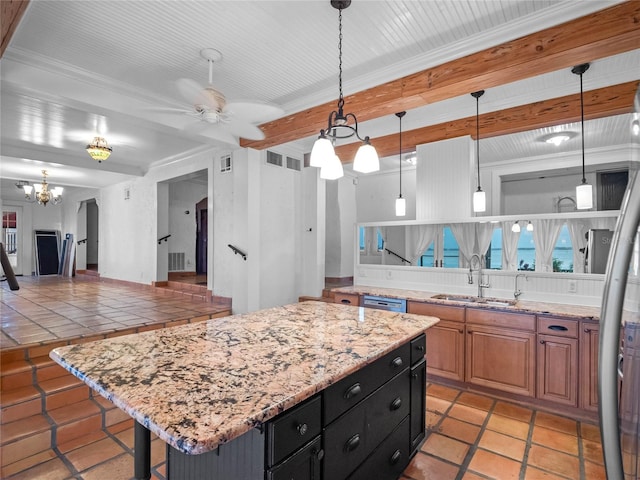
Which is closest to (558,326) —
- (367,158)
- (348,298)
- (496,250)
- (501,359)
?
(501,359)

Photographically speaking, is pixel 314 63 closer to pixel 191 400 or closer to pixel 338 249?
pixel 191 400

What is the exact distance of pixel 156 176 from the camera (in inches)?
256

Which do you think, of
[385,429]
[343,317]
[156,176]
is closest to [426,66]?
[343,317]

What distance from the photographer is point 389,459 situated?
1784 mm

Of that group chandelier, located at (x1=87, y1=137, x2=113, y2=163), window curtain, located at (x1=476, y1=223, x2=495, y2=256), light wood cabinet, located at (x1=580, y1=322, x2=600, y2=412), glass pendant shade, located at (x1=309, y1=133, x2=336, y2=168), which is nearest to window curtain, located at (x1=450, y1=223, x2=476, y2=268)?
window curtain, located at (x1=476, y1=223, x2=495, y2=256)

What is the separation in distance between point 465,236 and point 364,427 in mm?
3476

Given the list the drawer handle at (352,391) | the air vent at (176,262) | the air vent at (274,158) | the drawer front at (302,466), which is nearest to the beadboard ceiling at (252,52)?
the air vent at (274,158)

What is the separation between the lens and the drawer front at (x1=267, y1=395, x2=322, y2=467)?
41.4 inches

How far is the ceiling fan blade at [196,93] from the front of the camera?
7.57 feet

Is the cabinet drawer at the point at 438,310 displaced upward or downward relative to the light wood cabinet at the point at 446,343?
upward

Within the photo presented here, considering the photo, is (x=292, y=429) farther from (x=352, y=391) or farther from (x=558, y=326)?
(x=558, y=326)

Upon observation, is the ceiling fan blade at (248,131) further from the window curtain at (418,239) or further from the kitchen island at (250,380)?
the window curtain at (418,239)

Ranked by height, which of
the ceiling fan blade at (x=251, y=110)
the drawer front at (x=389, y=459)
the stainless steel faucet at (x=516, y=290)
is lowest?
the drawer front at (x=389, y=459)

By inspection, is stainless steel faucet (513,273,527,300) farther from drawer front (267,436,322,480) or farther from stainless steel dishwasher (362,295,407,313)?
drawer front (267,436,322,480)
